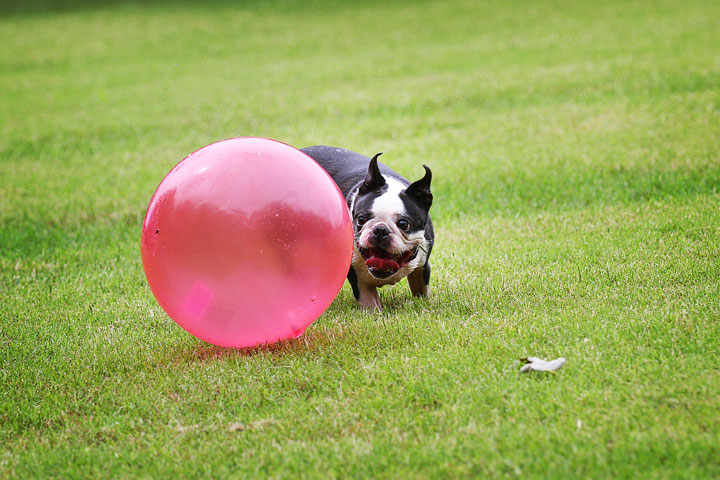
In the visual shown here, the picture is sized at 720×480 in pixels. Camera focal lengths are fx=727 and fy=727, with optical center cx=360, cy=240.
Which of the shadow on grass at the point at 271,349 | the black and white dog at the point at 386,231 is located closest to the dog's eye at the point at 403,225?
the black and white dog at the point at 386,231

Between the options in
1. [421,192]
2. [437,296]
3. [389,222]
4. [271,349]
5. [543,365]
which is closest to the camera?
[543,365]

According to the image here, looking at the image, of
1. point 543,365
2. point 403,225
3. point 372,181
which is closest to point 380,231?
point 403,225

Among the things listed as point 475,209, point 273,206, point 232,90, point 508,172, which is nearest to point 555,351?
point 273,206

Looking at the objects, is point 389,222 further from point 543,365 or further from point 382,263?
point 543,365

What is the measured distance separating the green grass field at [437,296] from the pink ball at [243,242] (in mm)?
398

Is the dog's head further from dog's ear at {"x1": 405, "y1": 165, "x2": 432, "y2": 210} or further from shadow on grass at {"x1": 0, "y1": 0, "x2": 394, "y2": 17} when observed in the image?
shadow on grass at {"x1": 0, "y1": 0, "x2": 394, "y2": 17}

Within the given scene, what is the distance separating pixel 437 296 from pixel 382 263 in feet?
2.86

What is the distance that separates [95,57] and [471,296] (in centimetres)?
1956

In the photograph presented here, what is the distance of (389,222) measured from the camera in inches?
199

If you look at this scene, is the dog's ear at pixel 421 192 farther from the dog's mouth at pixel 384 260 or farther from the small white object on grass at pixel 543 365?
the small white object on grass at pixel 543 365

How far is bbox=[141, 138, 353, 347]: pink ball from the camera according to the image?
14.1 feet

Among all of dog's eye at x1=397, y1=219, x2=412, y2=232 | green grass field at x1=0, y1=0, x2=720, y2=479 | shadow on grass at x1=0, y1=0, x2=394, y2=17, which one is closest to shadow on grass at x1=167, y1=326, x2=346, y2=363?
green grass field at x1=0, y1=0, x2=720, y2=479

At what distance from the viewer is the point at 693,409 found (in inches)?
143

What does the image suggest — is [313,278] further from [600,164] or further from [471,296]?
[600,164]
